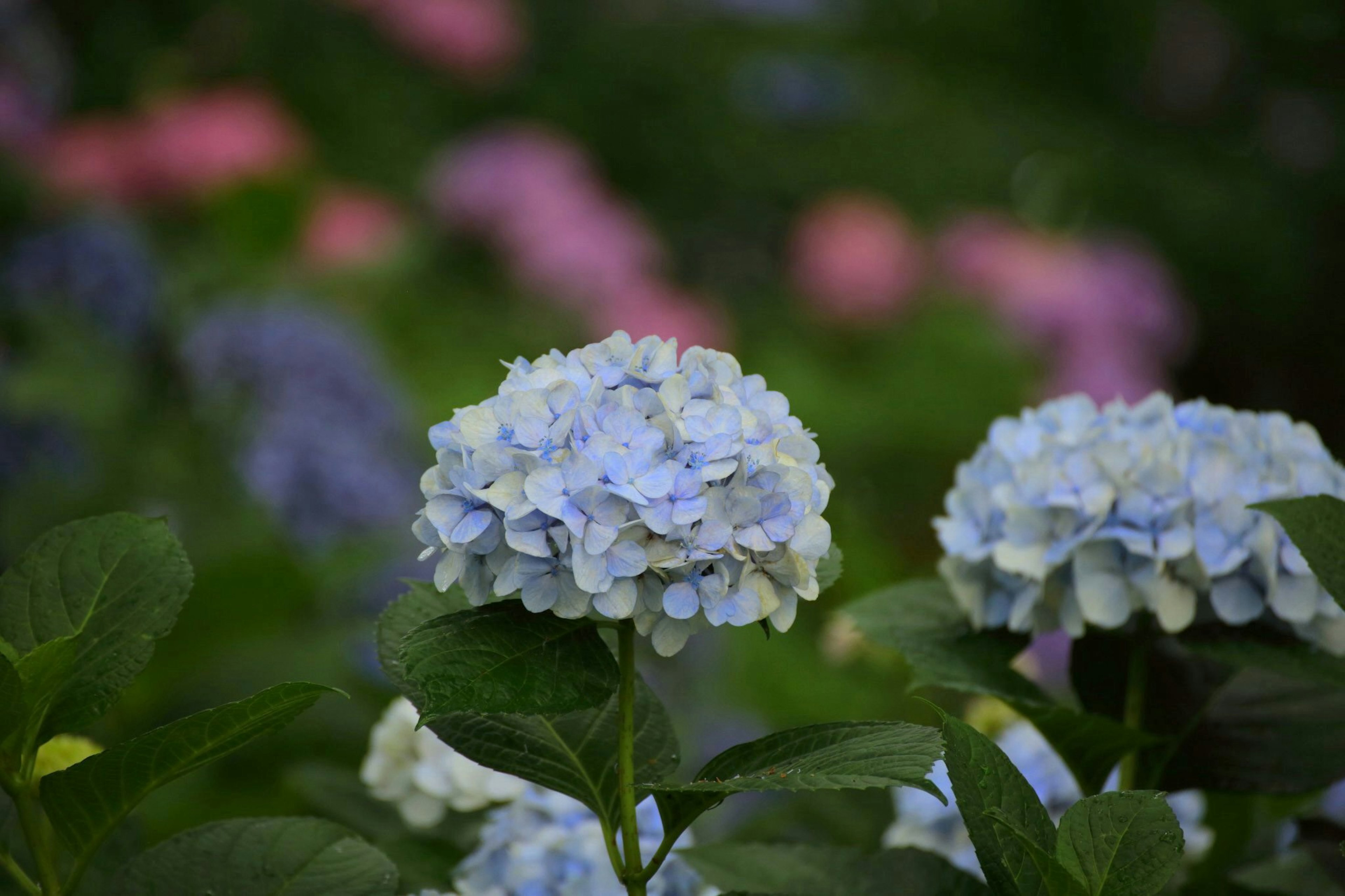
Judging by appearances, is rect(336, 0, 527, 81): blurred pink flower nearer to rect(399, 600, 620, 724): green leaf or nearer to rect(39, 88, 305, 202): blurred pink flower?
rect(39, 88, 305, 202): blurred pink flower

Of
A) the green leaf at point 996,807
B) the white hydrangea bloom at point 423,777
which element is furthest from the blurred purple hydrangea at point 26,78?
the green leaf at point 996,807

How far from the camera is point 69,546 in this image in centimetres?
62

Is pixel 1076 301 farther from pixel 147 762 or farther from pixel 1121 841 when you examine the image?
pixel 147 762

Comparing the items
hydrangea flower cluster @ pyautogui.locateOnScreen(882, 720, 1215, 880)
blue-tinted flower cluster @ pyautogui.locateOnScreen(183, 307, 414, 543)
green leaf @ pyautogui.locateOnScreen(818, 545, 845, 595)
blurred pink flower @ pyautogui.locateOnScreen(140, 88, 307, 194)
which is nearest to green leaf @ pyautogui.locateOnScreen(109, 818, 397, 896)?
green leaf @ pyautogui.locateOnScreen(818, 545, 845, 595)

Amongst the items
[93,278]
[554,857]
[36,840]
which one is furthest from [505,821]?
[93,278]

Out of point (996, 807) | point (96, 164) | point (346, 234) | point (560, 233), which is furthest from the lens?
point (560, 233)

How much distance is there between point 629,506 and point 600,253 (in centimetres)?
218

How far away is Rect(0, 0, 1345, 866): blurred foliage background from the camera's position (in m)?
1.56

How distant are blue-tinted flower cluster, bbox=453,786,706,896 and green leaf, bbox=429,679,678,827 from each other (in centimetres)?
7

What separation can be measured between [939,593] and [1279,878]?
247mm

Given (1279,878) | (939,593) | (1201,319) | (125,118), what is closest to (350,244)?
(125,118)

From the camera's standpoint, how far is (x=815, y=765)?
0.52 meters

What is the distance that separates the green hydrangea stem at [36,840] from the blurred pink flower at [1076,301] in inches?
95.1

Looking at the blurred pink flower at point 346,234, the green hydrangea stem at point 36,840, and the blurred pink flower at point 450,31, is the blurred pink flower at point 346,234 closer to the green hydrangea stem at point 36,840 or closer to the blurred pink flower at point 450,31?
the blurred pink flower at point 450,31
